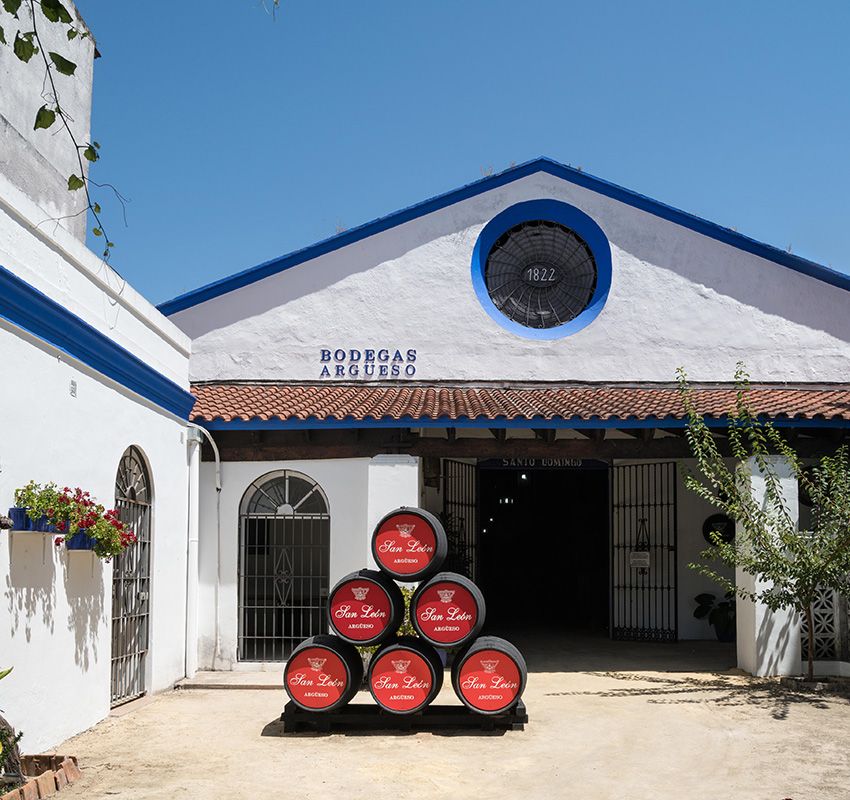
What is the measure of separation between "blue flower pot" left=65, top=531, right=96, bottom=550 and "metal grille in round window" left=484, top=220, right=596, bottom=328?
8.15 m

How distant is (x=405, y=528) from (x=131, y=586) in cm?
331

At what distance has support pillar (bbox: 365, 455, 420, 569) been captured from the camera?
→ 1301cm

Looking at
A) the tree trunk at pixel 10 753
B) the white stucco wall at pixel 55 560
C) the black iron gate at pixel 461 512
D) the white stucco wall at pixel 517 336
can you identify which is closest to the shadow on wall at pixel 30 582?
the white stucco wall at pixel 55 560

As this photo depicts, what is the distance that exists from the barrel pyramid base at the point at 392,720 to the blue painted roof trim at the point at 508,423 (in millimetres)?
3950

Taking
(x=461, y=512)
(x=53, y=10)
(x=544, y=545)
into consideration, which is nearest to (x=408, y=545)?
(x=53, y=10)

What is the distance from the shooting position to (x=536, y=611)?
22.0 meters

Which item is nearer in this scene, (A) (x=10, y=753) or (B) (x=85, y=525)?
(A) (x=10, y=753)

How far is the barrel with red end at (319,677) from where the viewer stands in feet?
30.9

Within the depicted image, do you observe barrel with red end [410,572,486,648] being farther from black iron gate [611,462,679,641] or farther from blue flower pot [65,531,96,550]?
black iron gate [611,462,679,641]

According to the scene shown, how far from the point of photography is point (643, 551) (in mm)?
16953

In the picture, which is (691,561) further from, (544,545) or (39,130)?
(39,130)

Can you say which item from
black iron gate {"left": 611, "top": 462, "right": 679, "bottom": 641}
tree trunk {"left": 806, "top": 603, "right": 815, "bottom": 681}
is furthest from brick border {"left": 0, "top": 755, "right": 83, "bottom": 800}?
black iron gate {"left": 611, "top": 462, "right": 679, "bottom": 641}

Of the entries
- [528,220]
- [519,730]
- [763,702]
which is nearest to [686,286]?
[528,220]

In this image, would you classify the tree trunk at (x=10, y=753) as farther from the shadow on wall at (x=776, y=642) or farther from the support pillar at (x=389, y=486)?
the shadow on wall at (x=776, y=642)
